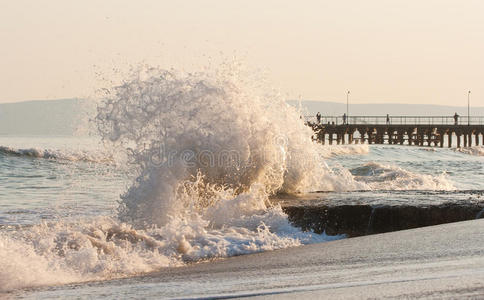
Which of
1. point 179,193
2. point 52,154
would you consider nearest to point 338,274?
point 179,193

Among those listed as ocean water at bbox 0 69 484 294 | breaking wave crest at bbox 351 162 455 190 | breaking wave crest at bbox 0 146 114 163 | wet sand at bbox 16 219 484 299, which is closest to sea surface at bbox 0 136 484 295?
ocean water at bbox 0 69 484 294

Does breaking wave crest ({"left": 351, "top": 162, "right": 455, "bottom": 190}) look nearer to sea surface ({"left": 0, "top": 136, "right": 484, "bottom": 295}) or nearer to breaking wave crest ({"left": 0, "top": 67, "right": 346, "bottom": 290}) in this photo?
sea surface ({"left": 0, "top": 136, "right": 484, "bottom": 295})

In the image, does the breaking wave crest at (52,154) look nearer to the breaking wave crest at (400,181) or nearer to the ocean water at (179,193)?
the breaking wave crest at (400,181)

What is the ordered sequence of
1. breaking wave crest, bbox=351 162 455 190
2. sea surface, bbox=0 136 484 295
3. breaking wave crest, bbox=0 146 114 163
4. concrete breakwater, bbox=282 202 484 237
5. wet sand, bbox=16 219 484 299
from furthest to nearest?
breaking wave crest, bbox=0 146 114 163, breaking wave crest, bbox=351 162 455 190, concrete breakwater, bbox=282 202 484 237, sea surface, bbox=0 136 484 295, wet sand, bbox=16 219 484 299

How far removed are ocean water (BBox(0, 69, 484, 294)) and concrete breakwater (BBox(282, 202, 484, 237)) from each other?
0.88 feet

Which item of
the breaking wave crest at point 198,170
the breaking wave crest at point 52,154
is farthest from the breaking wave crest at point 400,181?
the breaking wave crest at point 52,154

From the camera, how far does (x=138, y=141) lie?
12648mm

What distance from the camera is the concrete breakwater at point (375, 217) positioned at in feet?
33.2

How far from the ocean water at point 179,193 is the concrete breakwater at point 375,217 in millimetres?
269

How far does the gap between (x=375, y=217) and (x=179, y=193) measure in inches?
119

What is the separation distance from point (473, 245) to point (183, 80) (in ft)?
23.2

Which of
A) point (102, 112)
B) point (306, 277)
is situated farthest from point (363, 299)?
point (102, 112)

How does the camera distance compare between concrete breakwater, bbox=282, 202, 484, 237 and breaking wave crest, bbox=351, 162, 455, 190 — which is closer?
concrete breakwater, bbox=282, 202, 484, 237

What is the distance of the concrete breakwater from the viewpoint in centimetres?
1011
